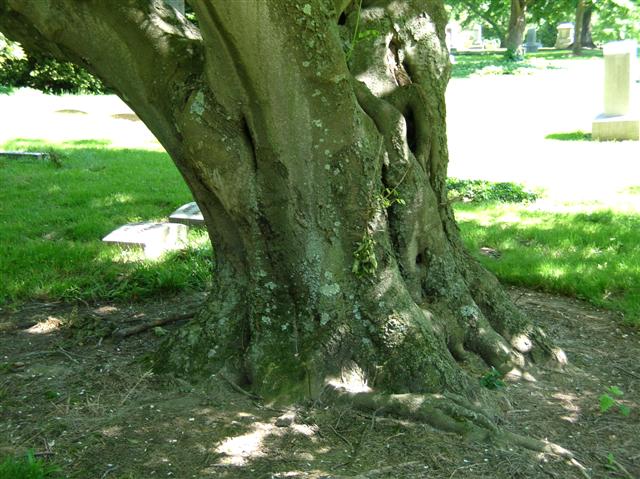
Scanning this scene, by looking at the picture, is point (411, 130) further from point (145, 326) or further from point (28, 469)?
point (28, 469)

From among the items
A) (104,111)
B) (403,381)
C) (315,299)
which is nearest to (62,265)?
(315,299)

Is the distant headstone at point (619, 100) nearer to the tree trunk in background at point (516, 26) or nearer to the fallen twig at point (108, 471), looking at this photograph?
the fallen twig at point (108, 471)

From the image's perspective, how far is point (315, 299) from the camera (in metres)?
4.04

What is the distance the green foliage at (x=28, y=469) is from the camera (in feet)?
10.9

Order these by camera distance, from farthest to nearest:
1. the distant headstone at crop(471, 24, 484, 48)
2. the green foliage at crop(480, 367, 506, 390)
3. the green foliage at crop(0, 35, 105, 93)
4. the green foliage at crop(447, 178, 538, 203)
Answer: the distant headstone at crop(471, 24, 484, 48)
the green foliage at crop(0, 35, 105, 93)
the green foliage at crop(447, 178, 538, 203)
the green foliage at crop(480, 367, 506, 390)

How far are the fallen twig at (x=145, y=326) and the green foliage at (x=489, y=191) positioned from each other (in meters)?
4.87

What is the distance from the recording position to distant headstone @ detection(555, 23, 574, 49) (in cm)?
5644

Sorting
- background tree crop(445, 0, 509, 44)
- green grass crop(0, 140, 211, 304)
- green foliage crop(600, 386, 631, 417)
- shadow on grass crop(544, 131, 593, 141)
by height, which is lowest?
green foliage crop(600, 386, 631, 417)

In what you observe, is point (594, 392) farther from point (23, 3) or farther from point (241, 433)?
point (23, 3)

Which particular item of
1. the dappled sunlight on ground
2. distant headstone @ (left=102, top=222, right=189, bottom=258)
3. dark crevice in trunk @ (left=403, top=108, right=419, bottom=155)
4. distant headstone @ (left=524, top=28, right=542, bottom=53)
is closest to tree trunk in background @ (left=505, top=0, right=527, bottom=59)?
distant headstone @ (left=524, top=28, right=542, bottom=53)

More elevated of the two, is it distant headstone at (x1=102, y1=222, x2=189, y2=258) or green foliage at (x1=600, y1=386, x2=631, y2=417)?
distant headstone at (x1=102, y1=222, x2=189, y2=258)

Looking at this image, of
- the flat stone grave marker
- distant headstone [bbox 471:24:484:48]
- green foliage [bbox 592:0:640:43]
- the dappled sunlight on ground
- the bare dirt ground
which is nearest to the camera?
the bare dirt ground

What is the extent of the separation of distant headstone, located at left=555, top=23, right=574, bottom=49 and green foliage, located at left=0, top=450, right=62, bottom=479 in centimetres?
5873

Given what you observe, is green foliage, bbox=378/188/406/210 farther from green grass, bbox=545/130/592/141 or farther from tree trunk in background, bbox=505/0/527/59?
tree trunk in background, bbox=505/0/527/59
